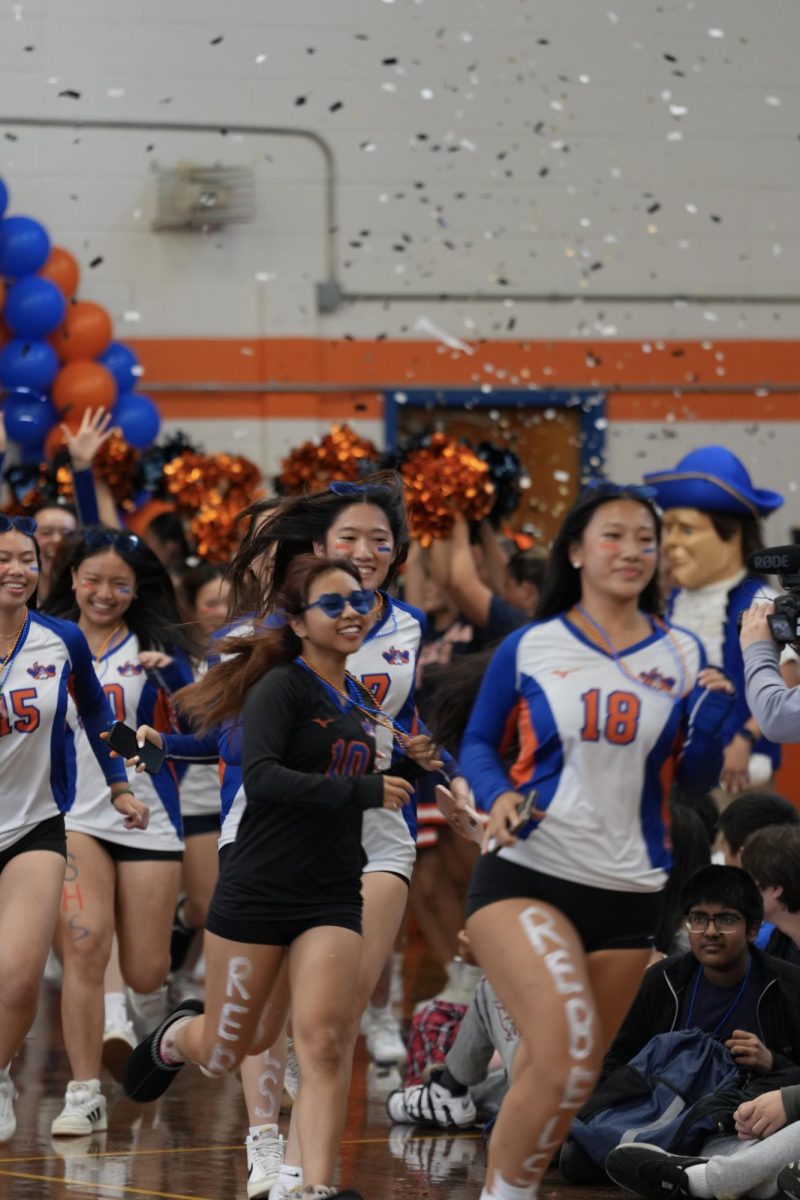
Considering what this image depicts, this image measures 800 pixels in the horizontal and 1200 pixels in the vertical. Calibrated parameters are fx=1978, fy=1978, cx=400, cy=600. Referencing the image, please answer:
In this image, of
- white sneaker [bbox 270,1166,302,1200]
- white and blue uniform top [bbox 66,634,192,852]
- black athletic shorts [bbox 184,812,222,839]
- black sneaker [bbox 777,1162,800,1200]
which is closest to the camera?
white sneaker [bbox 270,1166,302,1200]

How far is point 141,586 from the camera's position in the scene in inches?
256

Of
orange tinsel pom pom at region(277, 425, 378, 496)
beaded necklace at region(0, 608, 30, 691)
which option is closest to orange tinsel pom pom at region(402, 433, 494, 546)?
orange tinsel pom pom at region(277, 425, 378, 496)

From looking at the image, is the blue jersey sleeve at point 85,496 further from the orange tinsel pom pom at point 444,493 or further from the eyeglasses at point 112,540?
the eyeglasses at point 112,540

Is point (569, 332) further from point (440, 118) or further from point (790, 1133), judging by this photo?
point (790, 1133)

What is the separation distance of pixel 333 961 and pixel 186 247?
344 inches

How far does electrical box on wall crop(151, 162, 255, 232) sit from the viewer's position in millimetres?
12320

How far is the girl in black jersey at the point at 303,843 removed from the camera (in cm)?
429

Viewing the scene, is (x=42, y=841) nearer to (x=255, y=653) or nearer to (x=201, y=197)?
(x=255, y=653)

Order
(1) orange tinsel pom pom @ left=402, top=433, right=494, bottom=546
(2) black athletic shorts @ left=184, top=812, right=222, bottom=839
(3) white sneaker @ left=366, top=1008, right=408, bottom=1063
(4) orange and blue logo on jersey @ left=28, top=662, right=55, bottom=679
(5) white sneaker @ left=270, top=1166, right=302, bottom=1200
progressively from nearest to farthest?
(5) white sneaker @ left=270, top=1166, right=302, bottom=1200, (4) orange and blue logo on jersey @ left=28, top=662, right=55, bottom=679, (3) white sneaker @ left=366, top=1008, right=408, bottom=1063, (1) orange tinsel pom pom @ left=402, top=433, right=494, bottom=546, (2) black athletic shorts @ left=184, top=812, right=222, bottom=839

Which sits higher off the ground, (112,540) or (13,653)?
(112,540)

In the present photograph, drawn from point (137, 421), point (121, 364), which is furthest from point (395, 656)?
point (121, 364)

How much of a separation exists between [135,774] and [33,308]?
5.22m

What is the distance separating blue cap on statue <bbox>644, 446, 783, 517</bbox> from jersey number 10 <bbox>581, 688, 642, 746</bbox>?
2302 millimetres

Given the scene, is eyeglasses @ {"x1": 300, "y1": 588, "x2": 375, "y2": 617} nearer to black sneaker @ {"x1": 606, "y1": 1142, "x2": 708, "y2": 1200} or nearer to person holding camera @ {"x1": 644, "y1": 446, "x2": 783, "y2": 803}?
black sneaker @ {"x1": 606, "y1": 1142, "x2": 708, "y2": 1200}
